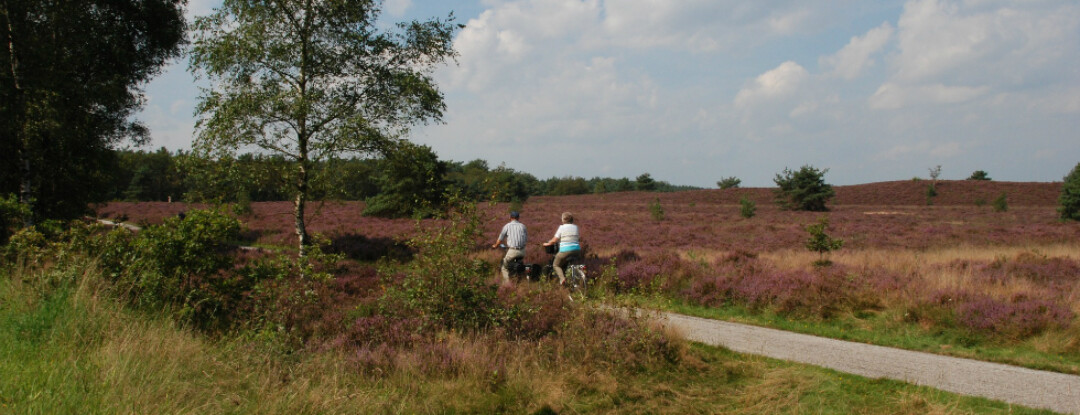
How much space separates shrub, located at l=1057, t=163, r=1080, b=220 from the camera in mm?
32059

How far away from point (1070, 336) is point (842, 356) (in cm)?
351

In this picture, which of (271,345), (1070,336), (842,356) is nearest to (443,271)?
(271,345)

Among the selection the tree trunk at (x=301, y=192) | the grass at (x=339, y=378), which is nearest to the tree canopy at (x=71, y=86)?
the tree trunk at (x=301, y=192)

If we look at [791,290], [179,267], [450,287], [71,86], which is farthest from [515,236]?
[71,86]

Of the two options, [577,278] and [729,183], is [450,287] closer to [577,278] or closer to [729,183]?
[577,278]

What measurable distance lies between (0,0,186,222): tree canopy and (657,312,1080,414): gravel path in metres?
16.6

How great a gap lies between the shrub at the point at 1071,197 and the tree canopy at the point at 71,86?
149 ft

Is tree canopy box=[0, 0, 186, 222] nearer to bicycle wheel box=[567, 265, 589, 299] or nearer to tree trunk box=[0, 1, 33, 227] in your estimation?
tree trunk box=[0, 1, 33, 227]

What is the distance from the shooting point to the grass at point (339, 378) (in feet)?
14.8

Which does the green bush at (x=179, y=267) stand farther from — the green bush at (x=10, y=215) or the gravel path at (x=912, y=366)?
the gravel path at (x=912, y=366)

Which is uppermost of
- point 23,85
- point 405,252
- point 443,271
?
point 23,85

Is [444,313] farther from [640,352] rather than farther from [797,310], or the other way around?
[797,310]

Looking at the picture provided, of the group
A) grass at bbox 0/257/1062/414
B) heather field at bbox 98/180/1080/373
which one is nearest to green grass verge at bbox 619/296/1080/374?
heather field at bbox 98/180/1080/373

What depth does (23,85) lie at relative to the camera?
14.5 meters
